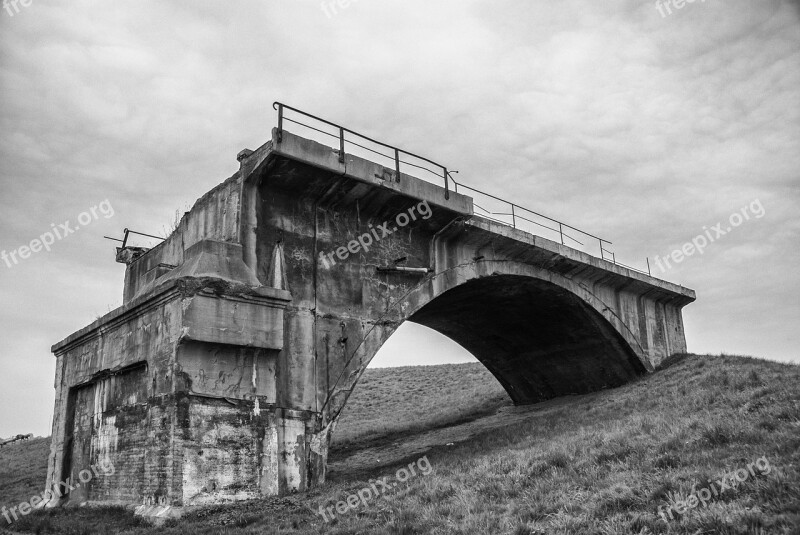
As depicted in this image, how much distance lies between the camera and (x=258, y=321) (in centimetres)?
1341

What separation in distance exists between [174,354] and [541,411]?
16.2 metres

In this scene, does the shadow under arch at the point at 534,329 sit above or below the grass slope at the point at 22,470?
above

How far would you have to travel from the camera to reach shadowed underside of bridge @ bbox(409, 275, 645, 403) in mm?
23047

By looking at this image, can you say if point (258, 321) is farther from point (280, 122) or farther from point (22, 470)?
point (22, 470)

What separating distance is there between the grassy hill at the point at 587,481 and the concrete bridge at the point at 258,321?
3.06 ft

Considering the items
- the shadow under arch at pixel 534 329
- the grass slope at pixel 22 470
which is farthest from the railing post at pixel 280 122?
the grass slope at pixel 22 470

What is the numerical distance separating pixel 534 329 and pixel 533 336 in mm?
595

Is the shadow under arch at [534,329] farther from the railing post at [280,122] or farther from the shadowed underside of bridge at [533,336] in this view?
the railing post at [280,122]

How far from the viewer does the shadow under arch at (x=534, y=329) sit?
71.2ft

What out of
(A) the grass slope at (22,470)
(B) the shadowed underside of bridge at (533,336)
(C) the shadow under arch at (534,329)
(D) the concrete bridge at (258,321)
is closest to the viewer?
(D) the concrete bridge at (258,321)

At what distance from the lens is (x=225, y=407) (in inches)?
502

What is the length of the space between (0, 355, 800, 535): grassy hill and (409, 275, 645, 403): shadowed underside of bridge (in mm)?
5010

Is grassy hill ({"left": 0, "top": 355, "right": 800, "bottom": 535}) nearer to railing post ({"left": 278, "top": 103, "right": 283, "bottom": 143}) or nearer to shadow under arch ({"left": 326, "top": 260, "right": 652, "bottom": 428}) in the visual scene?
shadow under arch ({"left": 326, "top": 260, "right": 652, "bottom": 428})

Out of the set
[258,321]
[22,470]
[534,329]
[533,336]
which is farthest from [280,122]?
[22,470]
